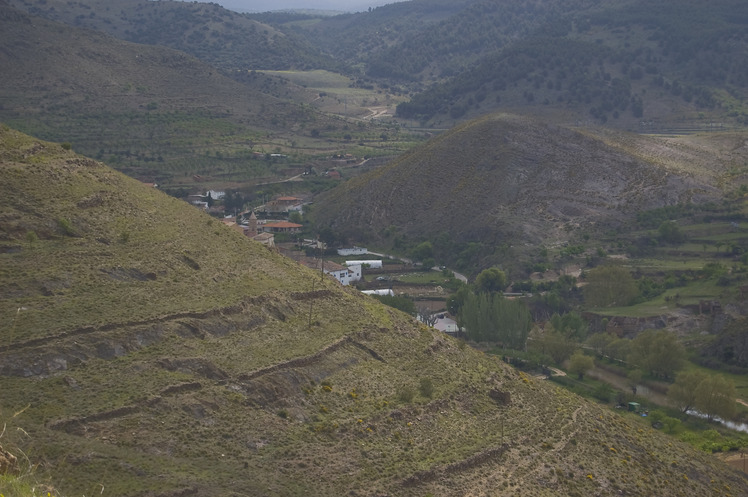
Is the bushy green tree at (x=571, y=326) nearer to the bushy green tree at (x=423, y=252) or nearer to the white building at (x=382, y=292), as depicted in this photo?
the white building at (x=382, y=292)

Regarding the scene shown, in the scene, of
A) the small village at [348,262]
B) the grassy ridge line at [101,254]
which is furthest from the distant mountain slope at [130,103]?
the grassy ridge line at [101,254]

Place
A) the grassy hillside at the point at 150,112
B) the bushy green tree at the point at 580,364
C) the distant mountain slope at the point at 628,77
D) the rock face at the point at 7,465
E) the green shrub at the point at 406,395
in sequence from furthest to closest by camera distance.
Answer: the distant mountain slope at the point at 628,77 → the grassy hillside at the point at 150,112 → the bushy green tree at the point at 580,364 → the green shrub at the point at 406,395 → the rock face at the point at 7,465

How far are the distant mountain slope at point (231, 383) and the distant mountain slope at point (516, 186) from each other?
47.7 m

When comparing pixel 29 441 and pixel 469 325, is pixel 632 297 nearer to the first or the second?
pixel 469 325

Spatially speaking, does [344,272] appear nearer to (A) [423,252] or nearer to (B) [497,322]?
(A) [423,252]

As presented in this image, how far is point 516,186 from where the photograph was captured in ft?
328

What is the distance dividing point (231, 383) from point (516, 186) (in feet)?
224

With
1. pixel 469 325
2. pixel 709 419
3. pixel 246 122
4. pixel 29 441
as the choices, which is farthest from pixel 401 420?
pixel 246 122

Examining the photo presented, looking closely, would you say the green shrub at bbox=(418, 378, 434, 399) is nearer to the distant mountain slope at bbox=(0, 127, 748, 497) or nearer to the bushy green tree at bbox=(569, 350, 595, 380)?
the distant mountain slope at bbox=(0, 127, 748, 497)

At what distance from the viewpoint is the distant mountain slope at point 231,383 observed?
30.6 metres

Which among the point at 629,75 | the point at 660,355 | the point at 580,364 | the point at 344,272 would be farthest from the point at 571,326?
the point at 629,75

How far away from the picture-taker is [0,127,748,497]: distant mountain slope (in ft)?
100

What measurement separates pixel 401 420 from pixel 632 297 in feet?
136

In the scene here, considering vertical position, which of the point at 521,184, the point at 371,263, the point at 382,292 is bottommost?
the point at 371,263
